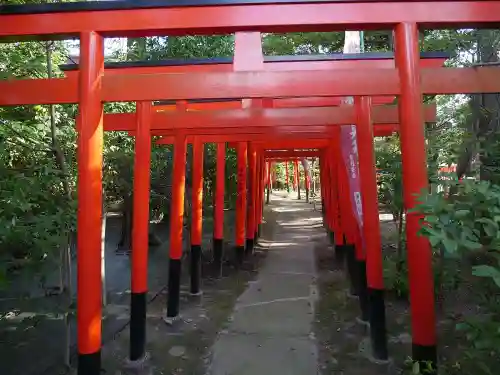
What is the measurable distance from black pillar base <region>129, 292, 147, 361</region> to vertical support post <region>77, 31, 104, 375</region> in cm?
169

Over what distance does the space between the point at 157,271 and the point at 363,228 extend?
19.9 ft

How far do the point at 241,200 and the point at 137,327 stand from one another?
5.35 metres

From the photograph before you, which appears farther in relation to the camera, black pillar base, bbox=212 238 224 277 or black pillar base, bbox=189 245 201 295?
black pillar base, bbox=212 238 224 277

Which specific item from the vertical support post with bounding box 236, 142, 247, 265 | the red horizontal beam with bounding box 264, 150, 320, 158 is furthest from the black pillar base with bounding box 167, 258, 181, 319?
the red horizontal beam with bounding box 264, 150, 320, 158

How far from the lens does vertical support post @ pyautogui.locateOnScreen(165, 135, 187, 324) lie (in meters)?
6.29

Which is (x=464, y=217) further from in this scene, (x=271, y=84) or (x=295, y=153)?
(x=295, y=153)

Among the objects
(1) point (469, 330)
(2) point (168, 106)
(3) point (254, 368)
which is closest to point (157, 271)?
(2) point (168, 106)

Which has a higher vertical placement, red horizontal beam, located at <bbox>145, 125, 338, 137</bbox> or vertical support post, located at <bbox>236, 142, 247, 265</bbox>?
red horizontal beam, located at <bbox>145, 125, 338, 137</bbox>

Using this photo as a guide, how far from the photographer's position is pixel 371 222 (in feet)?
15.4

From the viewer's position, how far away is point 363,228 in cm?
483

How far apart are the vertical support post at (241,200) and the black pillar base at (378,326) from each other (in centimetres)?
539

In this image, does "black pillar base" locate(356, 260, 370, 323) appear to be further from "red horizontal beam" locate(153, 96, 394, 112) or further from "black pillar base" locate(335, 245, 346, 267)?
"black pillar base" locate(335, 245, 346, 267)

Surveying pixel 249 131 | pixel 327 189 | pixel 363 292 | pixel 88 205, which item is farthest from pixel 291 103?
pixel 327 189

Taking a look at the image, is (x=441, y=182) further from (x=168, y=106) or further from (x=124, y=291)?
(x=124, y=291)
